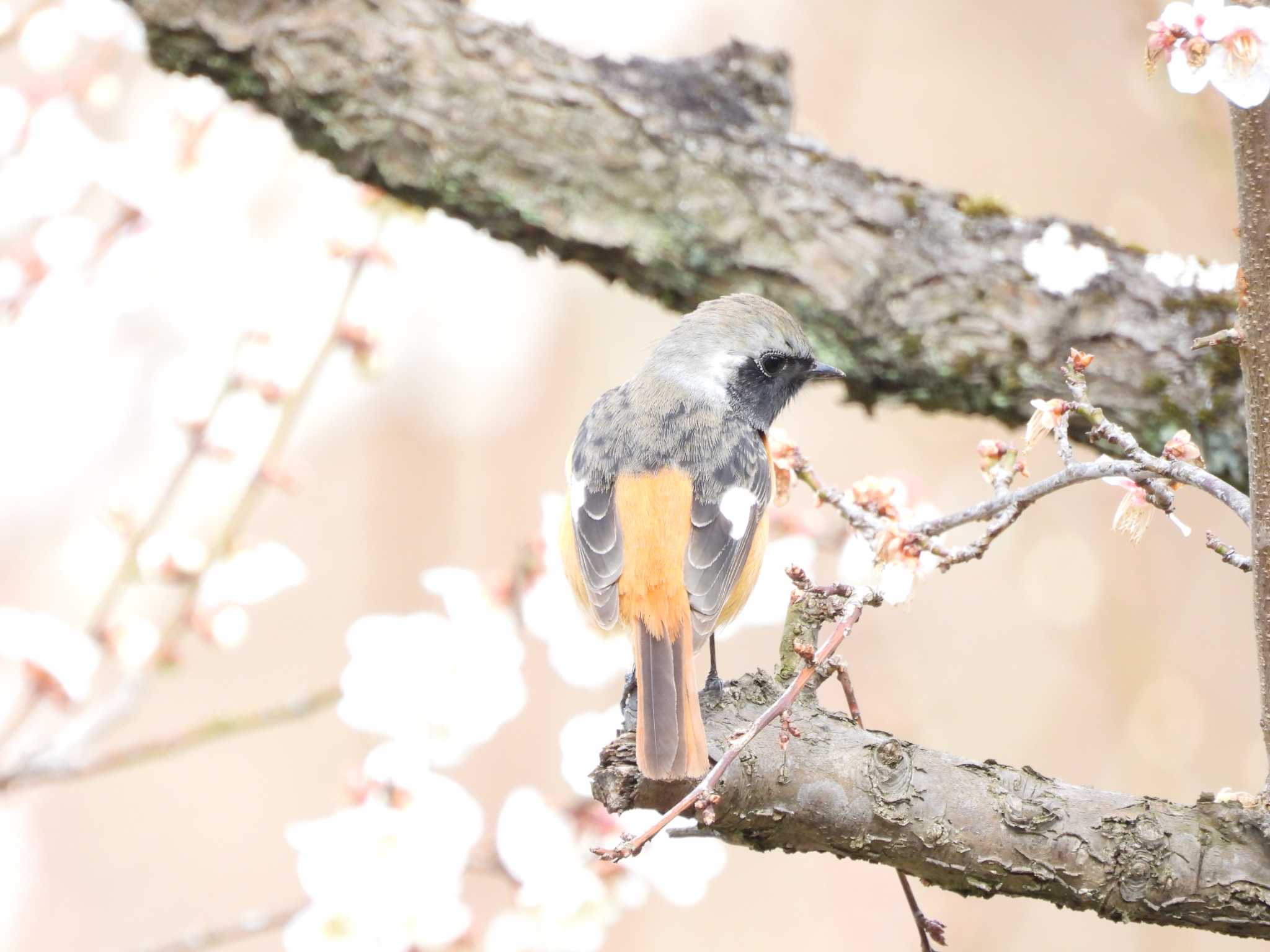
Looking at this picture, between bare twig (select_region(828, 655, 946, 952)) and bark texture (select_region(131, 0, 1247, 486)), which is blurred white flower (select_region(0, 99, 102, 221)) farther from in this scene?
bare twig (select_region(828, 655, 946, 952))

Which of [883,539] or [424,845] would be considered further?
[424,845]

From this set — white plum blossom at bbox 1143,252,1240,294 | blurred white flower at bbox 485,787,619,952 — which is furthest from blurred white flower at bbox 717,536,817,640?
white plum blossom at bbox 1143,252,1240,294

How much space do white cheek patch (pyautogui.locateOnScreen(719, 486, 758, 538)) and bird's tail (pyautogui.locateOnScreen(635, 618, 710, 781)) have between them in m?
0.35

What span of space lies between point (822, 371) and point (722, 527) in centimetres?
48

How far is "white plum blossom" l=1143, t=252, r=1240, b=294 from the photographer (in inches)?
103

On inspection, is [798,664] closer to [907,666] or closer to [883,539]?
[883,539]

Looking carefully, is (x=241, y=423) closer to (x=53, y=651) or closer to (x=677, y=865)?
(x=53, y=651)

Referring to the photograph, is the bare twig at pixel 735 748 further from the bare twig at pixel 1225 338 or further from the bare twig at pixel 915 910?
the bare twig at pixel 1225 338

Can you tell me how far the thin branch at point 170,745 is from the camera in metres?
2.18

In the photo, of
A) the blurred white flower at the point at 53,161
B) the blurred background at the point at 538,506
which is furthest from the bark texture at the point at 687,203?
the blurred background at the point at 538,506

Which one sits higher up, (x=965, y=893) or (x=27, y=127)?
(x=27, y=127)

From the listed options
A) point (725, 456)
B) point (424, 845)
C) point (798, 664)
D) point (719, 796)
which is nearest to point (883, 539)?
point (798, 664)

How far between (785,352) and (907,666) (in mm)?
2411

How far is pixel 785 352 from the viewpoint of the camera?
8.50 feet
